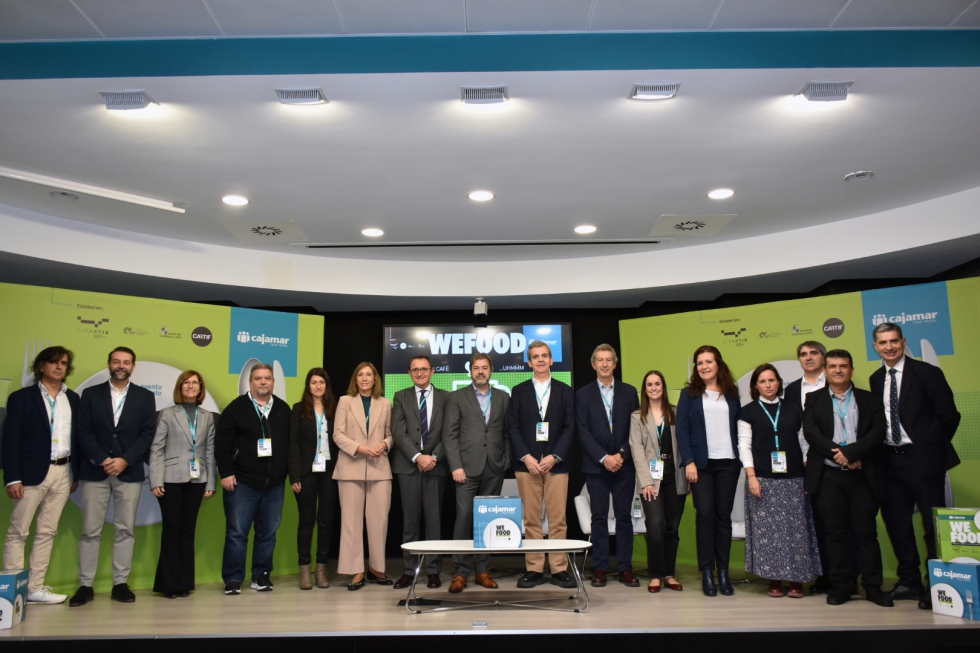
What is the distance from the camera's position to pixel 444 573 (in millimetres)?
5527

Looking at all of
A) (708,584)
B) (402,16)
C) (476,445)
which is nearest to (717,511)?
(708,584)

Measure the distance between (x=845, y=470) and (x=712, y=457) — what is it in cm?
80

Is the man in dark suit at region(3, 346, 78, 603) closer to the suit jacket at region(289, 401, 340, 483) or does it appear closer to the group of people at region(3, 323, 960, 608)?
the group of people at region(3, 323, 960, 608)

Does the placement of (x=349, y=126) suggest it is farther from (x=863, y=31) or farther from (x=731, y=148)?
(x=863, y=31)

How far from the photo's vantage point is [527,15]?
3311mm

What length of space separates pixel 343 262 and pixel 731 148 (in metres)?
3.83

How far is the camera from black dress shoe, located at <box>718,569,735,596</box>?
4.63m

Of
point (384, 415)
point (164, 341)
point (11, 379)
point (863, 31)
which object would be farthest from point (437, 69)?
point (11, 379)

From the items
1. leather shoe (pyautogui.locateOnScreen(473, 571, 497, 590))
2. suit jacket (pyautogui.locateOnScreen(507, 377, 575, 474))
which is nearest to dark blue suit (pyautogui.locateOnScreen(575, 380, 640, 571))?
suit jacket (pyautogui.locateOnScreen(507, 377, 575, 474))

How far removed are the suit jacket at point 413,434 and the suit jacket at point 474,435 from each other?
8 centimetres

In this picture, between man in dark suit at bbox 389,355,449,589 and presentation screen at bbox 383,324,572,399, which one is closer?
man in dark suit at bbox 389,355,449,589

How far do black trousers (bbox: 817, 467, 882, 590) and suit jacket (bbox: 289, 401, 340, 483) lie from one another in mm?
3413

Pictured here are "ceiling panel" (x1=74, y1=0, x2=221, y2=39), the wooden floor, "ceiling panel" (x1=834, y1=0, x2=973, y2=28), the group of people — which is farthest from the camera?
the group of people

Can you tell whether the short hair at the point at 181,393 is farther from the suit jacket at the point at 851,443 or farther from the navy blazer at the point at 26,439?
the suit jacket at the point at 851,443
